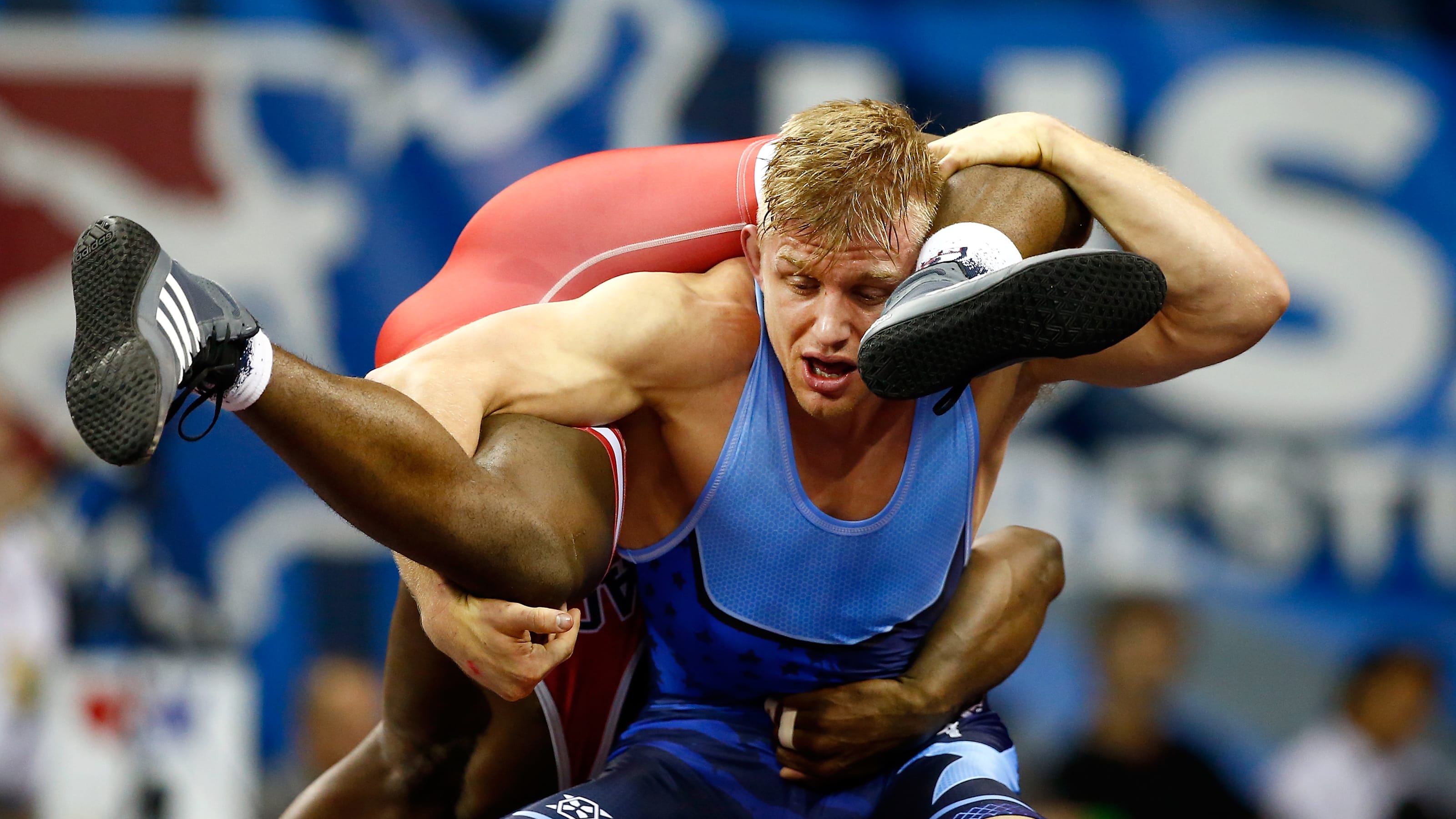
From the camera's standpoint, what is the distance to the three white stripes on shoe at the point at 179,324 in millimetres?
1571

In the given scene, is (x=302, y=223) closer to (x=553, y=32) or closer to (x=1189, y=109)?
(x=553, y=32)

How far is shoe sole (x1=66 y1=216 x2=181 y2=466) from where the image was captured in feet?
4.87

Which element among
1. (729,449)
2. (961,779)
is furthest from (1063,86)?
(961,779)

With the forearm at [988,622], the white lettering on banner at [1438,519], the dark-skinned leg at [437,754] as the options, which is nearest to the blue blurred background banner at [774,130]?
the white lettering on banner at [1438,519]

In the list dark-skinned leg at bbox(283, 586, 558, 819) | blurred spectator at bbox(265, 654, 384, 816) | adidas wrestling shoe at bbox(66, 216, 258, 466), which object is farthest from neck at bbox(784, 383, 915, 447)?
blurred spectator at bbox(265, 654, 384, 816)

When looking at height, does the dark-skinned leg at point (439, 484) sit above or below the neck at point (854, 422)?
above

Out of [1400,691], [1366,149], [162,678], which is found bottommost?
[1400,691]

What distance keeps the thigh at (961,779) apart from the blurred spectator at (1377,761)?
222cm

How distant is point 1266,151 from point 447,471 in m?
3.41

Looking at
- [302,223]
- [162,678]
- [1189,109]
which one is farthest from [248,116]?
[1189,109]

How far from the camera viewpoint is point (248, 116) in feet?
14.1

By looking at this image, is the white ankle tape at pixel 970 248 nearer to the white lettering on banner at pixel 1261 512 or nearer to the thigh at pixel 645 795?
the thigh at pixel 645 795

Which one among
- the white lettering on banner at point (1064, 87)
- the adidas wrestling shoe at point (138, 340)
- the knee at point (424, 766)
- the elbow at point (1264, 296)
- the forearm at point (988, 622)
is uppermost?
the adidas wrestling shoe at point (138, 340)

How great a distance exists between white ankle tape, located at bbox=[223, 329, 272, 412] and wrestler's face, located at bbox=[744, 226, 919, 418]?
71cm
